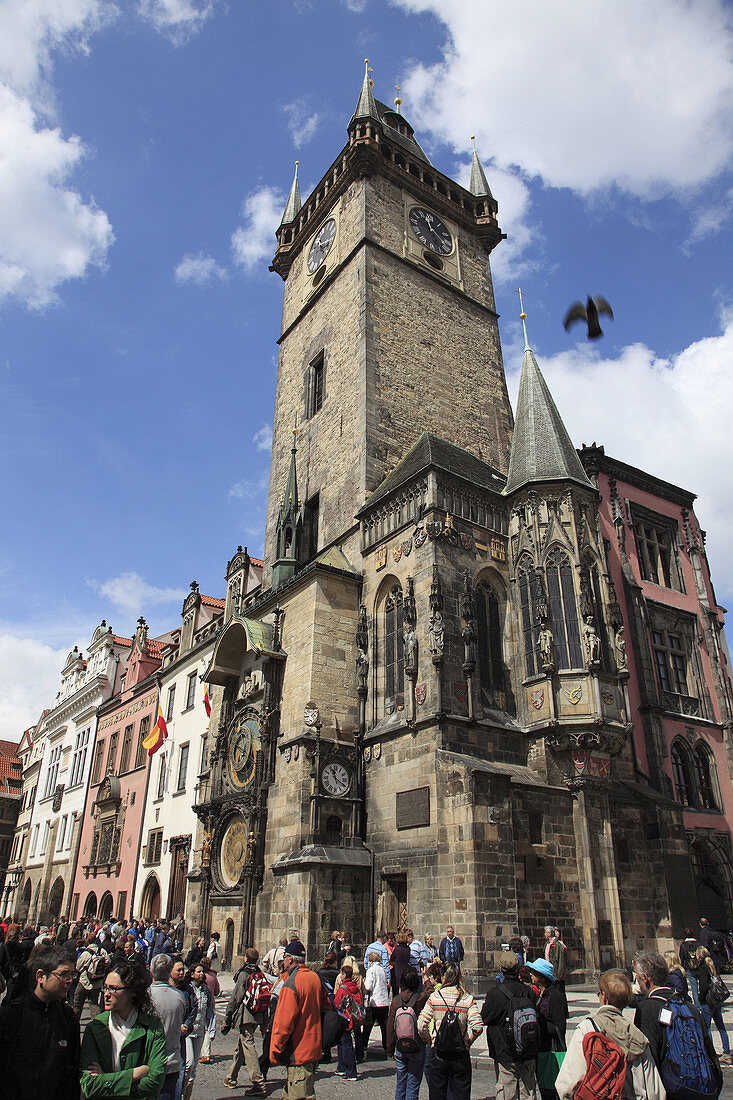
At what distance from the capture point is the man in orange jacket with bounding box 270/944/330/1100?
552 cm

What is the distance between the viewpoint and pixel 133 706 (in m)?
32.2

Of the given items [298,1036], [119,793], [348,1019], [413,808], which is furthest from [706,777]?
[119,793]

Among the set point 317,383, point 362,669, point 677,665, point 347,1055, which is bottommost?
point 347,1055

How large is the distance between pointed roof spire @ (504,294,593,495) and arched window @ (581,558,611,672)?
227 centimetres

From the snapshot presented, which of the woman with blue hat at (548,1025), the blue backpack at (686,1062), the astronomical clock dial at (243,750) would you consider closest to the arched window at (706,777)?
the astronomical clock dial at (243,750)

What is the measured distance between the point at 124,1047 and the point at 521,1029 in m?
2.73

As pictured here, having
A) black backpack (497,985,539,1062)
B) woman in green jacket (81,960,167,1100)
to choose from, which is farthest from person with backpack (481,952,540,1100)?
woman in green jacket (81,960,167,1100)

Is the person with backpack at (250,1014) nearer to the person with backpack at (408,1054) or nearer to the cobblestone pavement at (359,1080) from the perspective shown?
the cobblestone pavement at (359,1080)

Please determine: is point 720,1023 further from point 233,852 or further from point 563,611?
point 233,852

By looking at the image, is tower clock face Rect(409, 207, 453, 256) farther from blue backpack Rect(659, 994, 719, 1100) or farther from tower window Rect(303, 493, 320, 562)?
blue backpack Rect(659, 994, 719, 1100)

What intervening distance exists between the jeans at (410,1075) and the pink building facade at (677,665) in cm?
1221

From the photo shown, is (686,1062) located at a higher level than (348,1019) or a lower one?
higher

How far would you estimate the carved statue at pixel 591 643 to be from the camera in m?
15.8

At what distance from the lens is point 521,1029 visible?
5070mm
